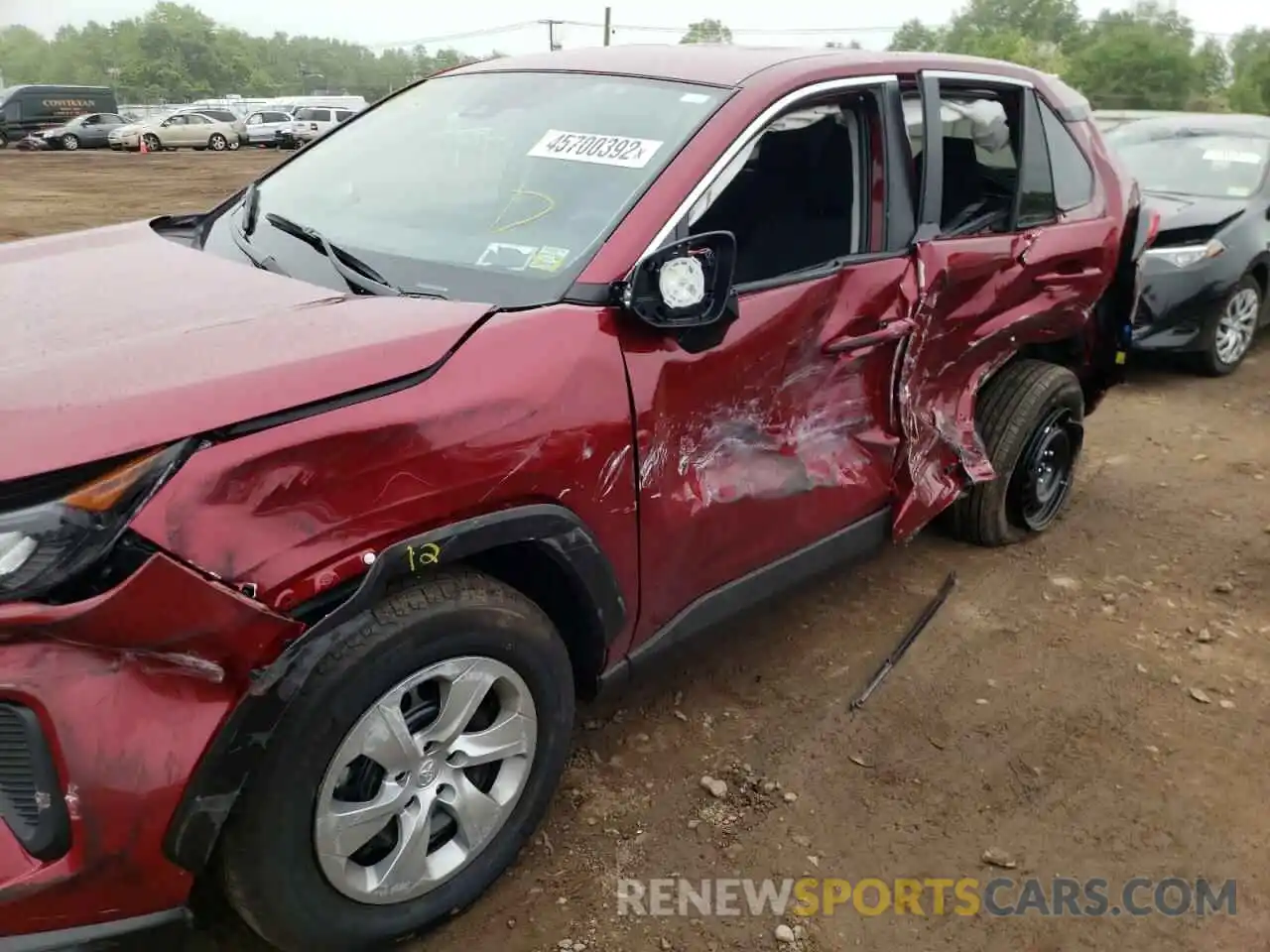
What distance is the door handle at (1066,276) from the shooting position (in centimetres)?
377

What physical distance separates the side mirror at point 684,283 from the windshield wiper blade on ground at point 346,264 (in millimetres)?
548

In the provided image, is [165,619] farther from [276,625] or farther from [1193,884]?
[1193,884]

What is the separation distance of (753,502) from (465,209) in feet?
3.51

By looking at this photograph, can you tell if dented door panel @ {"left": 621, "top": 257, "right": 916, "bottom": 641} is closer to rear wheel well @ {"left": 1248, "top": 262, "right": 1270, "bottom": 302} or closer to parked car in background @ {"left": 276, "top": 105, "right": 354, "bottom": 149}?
rear wheel well @ {"left": 1248, "top": 262, "right": 1270, "bottom": 302}

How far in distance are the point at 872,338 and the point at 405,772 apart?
1792 millimetres

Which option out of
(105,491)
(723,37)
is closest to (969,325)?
(105,491)

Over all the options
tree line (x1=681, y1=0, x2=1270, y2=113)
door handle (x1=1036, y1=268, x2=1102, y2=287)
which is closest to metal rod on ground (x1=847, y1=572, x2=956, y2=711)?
door handle (x1=1036, y1=268, x2=1102, y2=287)

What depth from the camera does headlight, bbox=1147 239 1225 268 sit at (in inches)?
255

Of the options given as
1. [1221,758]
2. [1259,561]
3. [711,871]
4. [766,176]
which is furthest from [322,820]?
[1259,561]

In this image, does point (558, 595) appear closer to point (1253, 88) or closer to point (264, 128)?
point (264, 128)

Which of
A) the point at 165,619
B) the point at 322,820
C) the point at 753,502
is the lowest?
Result: the point at 322,820

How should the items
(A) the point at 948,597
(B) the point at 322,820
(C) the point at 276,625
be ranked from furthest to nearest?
(A) the point at 948,597
(B) the point at 322,820
(C) the point at 276,625

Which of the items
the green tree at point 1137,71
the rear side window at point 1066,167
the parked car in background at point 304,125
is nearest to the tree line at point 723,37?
the green tree at point 1137,71

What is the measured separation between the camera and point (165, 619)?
5.45 feet
